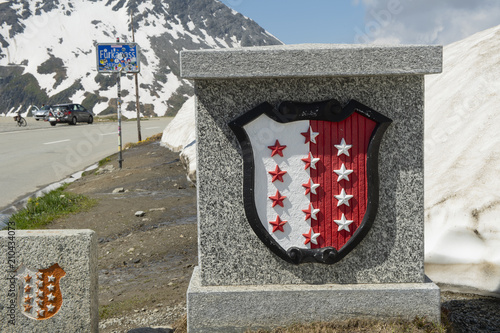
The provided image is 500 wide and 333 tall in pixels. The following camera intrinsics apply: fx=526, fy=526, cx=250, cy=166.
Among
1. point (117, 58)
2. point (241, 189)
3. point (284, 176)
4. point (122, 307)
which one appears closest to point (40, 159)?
point (117, 58)

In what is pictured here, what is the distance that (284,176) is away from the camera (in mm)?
2994

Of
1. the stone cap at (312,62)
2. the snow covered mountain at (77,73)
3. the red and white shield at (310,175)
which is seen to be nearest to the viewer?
the stone cap at (312,62)

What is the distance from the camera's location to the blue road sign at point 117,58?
12523mm

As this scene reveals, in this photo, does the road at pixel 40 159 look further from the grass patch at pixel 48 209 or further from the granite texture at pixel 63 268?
the granite texture at pixel 63 268

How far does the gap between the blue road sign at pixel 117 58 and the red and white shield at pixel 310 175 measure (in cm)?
1027

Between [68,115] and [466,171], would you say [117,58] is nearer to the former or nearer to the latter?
[466,171]

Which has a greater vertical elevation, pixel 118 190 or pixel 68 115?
pixel 68 115

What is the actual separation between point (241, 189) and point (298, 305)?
740mm

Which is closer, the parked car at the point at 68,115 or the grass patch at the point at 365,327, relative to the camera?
the grass patch at the point at 365,327

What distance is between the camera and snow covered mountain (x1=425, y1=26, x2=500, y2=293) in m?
3.91

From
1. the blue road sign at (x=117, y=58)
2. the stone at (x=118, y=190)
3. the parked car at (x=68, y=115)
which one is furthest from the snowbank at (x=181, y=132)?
the parked car at (x=68, y=115)

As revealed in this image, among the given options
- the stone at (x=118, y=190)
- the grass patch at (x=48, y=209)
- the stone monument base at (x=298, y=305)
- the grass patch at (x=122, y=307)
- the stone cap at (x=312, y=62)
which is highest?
the stone cap at (x=312, y=62)

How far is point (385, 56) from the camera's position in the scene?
2.86 m

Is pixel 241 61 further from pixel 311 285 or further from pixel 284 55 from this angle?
pixel 311 285
